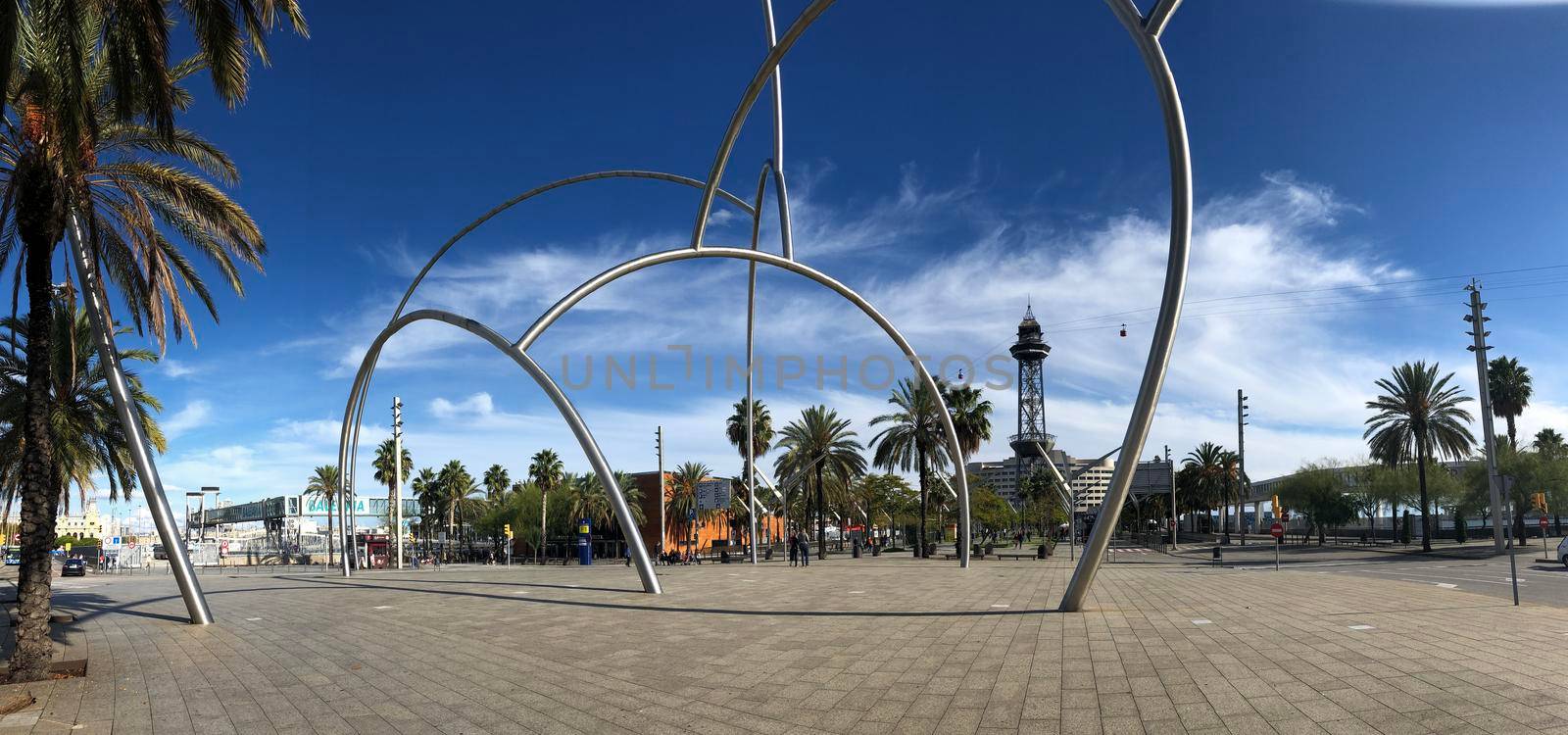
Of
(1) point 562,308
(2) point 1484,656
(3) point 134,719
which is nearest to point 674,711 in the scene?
(3) point 134,719

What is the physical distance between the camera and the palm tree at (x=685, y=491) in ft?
263

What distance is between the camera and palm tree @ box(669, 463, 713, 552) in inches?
3162

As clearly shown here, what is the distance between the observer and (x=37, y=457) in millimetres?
11711

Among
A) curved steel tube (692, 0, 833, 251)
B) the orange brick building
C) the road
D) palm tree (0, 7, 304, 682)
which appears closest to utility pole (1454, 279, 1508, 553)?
the road

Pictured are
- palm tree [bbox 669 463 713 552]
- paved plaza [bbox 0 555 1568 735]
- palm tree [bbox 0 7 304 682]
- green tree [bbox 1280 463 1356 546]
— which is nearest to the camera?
paved plaza [bbox 0 555 1568 735]

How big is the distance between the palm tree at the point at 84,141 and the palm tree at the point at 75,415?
31.3ft

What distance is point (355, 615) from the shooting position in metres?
17.2

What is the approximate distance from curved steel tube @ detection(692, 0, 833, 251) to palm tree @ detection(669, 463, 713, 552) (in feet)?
194

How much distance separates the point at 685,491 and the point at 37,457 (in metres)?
69.7

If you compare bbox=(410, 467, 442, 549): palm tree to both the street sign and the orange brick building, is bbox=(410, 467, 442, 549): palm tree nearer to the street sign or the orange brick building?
the orange brick building

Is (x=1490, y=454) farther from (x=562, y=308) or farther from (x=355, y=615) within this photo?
(x=355, y=615)

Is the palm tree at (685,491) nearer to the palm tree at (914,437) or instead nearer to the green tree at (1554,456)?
the palm tree at (914,437)

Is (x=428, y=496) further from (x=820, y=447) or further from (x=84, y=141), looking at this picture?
(x=84, y=141)

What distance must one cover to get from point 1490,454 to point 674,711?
61.7 ft
